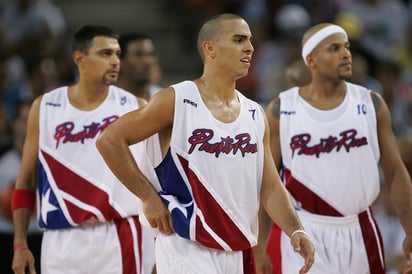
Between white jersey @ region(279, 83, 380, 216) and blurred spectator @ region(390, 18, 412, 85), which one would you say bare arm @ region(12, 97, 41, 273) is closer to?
white jersey @ region(279, 83, 380, 216)

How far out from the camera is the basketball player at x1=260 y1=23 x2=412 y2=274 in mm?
7805

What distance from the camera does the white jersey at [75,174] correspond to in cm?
778

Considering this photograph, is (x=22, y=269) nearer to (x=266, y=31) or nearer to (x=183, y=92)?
(x=183, y=92)

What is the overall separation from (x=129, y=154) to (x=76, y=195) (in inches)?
53.5

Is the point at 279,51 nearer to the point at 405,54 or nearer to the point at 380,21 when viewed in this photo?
the point at 380,21

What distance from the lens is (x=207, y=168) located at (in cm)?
665

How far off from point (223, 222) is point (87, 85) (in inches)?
79.7

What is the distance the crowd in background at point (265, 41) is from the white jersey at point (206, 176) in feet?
20.2

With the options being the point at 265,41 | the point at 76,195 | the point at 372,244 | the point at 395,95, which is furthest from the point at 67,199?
the point at 265,41

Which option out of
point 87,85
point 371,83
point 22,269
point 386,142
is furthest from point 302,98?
point 371,83

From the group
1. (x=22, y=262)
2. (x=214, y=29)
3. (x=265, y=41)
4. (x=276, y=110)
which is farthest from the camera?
(x=265, y=41)

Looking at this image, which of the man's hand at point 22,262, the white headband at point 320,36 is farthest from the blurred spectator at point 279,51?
the man's hand at point 22,262

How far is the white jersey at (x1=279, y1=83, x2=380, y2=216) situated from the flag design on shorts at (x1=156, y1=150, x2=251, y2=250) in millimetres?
1298

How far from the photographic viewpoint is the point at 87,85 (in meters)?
8.11
